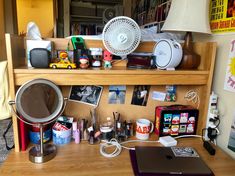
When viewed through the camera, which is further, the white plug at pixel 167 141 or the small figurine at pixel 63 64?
the white plug at pixel 167 141

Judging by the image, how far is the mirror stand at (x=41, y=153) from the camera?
0.80 metres

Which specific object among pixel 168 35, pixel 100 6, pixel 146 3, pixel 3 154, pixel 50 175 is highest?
pixel 100 6

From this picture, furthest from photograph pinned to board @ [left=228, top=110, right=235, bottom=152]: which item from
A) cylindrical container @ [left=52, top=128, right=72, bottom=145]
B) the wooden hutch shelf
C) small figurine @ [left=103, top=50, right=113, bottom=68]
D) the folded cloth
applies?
the folded cloth

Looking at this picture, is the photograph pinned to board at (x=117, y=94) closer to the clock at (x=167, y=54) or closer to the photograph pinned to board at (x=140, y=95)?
the photograph pinned to board at (x=140, y=95)

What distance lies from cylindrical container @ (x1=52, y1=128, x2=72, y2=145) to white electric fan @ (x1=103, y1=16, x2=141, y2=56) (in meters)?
0.44

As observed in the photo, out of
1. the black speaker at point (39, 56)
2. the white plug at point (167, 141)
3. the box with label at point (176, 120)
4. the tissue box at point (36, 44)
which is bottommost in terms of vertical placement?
the white plug at point (167, 141)

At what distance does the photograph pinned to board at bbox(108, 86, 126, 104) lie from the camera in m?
1.06

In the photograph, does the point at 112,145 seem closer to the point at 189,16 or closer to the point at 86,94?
the point at 86,94

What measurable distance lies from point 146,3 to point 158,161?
1703 mm

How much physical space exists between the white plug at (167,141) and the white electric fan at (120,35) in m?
0.48

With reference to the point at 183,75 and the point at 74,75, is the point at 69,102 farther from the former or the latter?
the point at 183,75

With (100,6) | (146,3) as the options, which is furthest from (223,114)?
(100,6)

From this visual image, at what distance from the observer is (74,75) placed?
84 cm

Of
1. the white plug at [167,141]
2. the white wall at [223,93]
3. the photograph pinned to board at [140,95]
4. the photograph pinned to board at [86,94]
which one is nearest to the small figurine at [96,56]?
the photograph pinned to board at [86,94]
